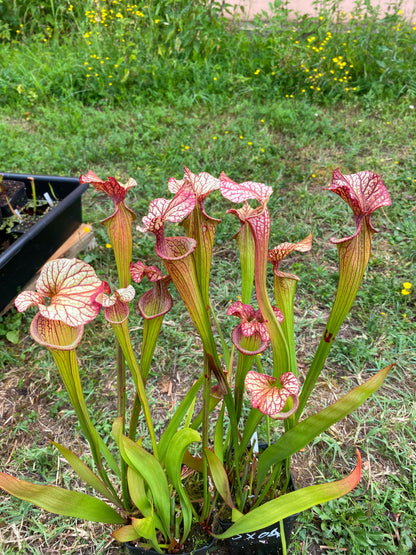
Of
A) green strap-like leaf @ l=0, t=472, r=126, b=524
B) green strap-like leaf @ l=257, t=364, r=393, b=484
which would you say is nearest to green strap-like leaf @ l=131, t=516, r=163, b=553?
green strap-like leaf @ l=0, t=472, r=126, b=524

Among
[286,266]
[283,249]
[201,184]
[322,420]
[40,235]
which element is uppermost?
[201,184]

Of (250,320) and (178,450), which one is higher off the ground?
(250,320)

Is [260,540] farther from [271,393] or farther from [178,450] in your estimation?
[271,393]

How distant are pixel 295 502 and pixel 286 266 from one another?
5.02 ft

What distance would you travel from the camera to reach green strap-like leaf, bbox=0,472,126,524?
0.78 meters

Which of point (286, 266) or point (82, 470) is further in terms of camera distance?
point (286, 266)

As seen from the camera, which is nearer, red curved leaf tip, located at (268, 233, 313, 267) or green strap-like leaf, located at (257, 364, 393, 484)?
green strap-like leaf, located at (257, 364, 393, 484)

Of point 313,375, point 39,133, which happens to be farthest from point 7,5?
point 313,375

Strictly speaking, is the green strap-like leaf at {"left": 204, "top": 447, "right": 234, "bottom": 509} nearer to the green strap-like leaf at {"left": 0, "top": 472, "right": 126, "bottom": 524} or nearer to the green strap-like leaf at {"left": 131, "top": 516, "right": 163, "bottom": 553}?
the green strap-like leaf at {"left": 131, "top": 516, "right": 163, "bottom": 553}

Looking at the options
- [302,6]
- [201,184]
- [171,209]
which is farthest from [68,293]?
[302,6]

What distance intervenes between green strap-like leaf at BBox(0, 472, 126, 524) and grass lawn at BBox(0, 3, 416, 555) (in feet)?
1.63

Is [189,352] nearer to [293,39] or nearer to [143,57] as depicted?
[143,57]

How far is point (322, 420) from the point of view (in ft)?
2.44

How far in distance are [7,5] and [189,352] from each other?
15.2 feet
